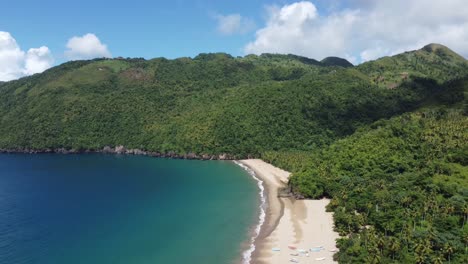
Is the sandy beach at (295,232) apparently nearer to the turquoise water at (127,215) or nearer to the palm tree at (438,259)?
the turquoise water at (127,215)

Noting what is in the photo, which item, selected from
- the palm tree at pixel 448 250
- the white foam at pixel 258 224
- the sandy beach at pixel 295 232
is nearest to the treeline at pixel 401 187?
the palm tree at pixel 448 250

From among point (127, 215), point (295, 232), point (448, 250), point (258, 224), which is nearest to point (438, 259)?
point (448, 250)

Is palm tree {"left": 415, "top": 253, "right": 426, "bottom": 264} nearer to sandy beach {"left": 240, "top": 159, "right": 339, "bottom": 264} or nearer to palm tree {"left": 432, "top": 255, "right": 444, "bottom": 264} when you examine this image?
palm tree {"left": 432, "top": 255, "right": 444, "bottom": 264}

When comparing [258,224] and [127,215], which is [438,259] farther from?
[127,215]

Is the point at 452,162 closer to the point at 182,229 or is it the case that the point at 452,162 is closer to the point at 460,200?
the point at 460,200

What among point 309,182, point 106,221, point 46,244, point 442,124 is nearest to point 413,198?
point 309,182

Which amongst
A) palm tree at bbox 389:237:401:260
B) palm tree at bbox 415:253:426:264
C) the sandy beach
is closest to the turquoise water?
the sandy beach

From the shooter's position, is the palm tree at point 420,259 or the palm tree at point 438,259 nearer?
the palm tree at point 438,259
